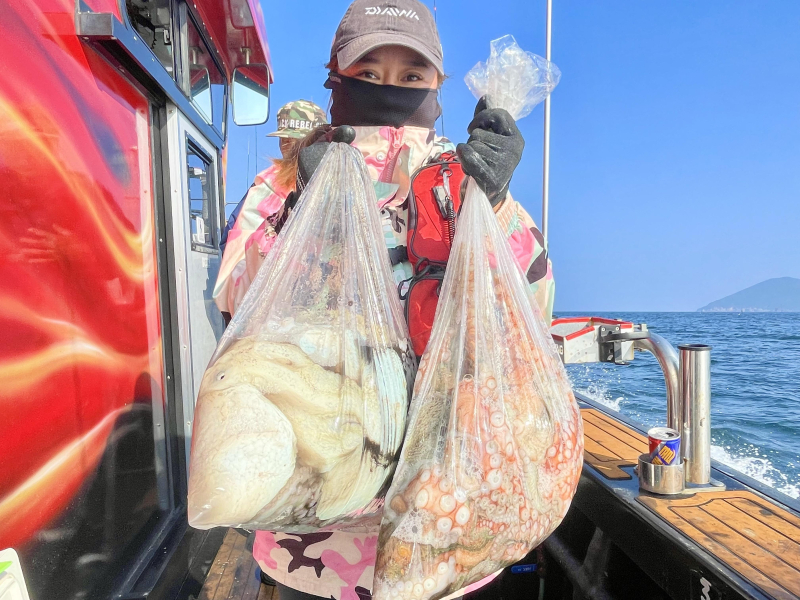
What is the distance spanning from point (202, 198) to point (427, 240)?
1.83 meters

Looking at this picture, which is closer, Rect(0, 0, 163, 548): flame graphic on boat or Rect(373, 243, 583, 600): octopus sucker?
Rect(373, 243, 583, 600): octopus sucker

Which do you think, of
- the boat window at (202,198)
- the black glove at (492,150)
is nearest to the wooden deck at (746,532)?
the black glove at (492,150)

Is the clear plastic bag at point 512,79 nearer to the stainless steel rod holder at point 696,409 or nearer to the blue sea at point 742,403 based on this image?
the stainless steel rod holder at point 696,409

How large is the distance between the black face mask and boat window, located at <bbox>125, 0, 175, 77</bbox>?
0.91 m

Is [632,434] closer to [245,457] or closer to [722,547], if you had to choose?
[722,547]

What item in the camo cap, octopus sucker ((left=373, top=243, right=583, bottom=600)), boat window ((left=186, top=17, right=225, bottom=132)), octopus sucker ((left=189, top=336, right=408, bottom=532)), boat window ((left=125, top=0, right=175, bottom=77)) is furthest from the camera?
the camo cap

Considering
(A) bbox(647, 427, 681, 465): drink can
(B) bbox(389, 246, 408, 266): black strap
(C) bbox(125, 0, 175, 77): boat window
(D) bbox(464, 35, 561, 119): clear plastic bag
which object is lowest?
(A) bbox(647, 427, 681, 465): drink can

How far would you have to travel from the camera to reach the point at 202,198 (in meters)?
2.46

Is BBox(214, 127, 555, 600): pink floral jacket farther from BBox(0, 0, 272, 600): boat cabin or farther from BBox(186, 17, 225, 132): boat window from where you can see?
BBox(186, 17, 225, 132): boat window

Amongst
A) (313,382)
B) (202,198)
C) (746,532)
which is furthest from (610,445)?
(202,198)

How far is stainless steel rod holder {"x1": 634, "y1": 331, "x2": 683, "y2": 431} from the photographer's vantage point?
1493 millimetres

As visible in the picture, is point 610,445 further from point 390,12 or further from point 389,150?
point 390,12

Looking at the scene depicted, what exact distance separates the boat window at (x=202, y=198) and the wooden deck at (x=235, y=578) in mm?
1346

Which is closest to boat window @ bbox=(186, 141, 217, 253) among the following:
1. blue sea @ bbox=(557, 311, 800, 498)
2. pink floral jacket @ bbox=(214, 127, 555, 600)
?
pink floral jacket @ bbox=(214, 127, 555, 600)
